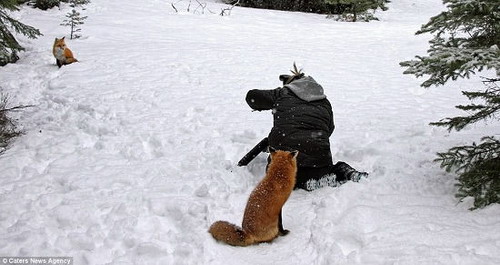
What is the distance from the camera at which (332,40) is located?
50.4 ft

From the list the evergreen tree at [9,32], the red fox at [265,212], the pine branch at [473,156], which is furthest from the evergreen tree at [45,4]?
the pine branch at [473,156]

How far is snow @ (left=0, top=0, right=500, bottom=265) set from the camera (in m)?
3.84

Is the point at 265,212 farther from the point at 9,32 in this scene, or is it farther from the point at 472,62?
the point at 9,32

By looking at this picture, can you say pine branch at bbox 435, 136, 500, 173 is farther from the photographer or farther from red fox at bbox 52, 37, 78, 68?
red fox at bbox 52, 37, 78, 68

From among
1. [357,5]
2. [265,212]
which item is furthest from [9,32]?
[357,5]

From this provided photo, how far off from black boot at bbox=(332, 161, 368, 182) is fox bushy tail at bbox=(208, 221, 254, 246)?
163 centimetres

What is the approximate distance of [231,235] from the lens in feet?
12.9

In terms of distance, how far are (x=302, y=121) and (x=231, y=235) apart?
1845mm

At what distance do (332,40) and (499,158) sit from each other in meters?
12.0

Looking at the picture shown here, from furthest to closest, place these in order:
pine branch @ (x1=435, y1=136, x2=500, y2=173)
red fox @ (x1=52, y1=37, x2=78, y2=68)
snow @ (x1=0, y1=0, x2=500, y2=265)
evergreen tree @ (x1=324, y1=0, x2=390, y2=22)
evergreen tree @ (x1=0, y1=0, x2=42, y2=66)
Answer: evergreen tree @ (x1=324, y1=0, x2=390, y2=22)
red fox @ (x1=52, y1=37, x2=78, y2=68)
evergreen tree @ (x1=0, y1=0, x2=42, y2=66)
pine branch @ (x1=435, y1=136, x2=500, y2=173)
snow @ (x1=0, y1=0, x2=500, y2=265)

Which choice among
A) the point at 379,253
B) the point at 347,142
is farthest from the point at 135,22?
the point at 379,253

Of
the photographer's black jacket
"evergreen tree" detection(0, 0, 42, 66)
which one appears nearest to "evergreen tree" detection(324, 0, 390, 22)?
"evergreen tree" detection(0, 0, 42, 66)

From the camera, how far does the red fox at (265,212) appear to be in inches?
151

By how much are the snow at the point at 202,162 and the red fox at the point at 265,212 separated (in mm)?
124
